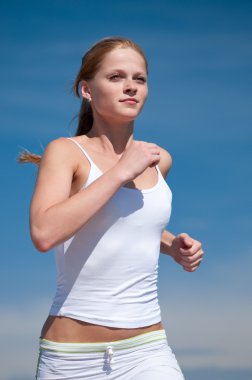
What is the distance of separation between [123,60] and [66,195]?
100cm

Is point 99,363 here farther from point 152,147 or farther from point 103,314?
point 152,147

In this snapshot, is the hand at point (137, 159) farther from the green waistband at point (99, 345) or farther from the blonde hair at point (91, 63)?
the green waistband at point (99, 345)

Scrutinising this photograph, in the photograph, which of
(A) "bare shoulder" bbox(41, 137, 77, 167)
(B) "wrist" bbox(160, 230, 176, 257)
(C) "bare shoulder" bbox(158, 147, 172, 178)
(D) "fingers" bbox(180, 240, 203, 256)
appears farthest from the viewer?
(C) "bare shoulder" bbox(158, 147, 172, 178)

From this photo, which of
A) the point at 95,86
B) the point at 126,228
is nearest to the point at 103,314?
the point at 126,228

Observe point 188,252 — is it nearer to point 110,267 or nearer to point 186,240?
point 186,240

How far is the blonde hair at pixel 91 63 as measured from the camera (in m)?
4.59

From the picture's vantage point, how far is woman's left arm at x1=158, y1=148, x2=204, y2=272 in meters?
4.67

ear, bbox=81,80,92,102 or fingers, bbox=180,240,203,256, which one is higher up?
ear, bbox=81,80,92,102

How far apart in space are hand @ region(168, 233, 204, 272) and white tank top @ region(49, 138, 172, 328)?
1.42ft

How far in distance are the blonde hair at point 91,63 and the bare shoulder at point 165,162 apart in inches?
24.3

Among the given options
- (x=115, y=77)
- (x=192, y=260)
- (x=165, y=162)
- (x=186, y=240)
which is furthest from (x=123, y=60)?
(x=192, y=260)

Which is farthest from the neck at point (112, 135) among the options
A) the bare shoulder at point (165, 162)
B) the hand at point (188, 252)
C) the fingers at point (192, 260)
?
the fingers at point (192, 260)

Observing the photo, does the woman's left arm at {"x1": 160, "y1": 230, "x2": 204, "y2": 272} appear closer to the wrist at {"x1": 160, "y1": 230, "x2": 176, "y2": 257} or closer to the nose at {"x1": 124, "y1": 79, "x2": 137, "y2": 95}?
the wrist at {"x1": 160, "y1": 230, "x2": 176, "y2": 257}

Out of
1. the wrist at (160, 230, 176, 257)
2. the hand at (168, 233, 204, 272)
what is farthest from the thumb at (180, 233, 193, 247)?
the wrist at (160, 230, 176, 257)
